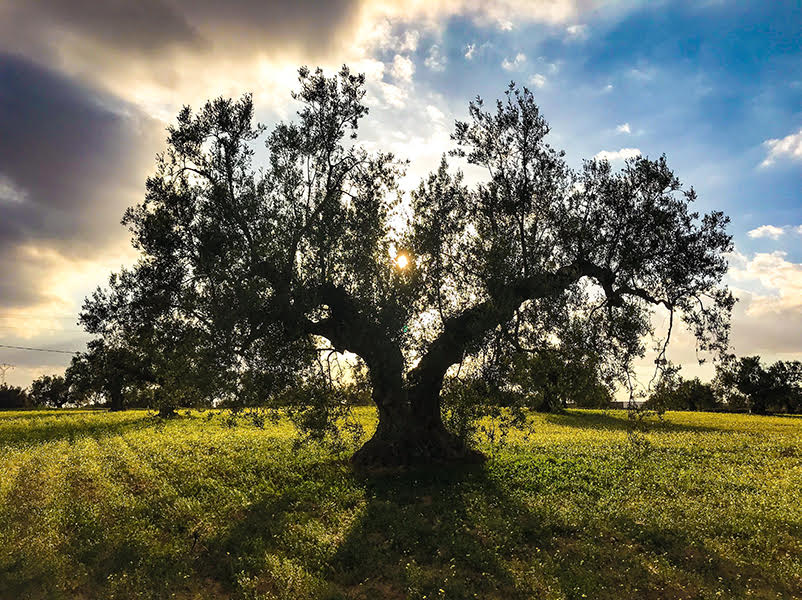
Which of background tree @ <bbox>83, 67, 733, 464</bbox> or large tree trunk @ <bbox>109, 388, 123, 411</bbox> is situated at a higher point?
background tree @ <bbox>83, 67, 733, 464</bbox>

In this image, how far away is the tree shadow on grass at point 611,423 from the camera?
48.0m

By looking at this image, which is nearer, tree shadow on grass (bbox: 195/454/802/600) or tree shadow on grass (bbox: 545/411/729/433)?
tree shadow on grass (bbox: 195/454/802/600)

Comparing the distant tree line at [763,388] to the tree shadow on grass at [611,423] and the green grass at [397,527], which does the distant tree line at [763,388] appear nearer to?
the tree shadow on grass at [611,423]

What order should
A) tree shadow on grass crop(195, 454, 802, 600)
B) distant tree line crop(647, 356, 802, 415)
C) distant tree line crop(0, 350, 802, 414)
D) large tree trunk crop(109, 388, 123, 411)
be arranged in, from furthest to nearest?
distant tree line crop(647, 356, 802, 415)
large tree trunk crop(109, 388, 123, 411)
distant tree line crop(0, 350, 802, 414)
tree shadow on grass crop(195, 454, 802, 600)

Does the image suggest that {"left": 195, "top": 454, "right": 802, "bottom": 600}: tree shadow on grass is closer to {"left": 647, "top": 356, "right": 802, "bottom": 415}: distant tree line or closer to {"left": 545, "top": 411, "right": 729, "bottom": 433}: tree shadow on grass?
{"left": 545, "top": 411, "right": 729, "bottom": 433}: tree shadow on grass

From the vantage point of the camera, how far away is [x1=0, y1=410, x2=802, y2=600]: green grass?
45.2ft

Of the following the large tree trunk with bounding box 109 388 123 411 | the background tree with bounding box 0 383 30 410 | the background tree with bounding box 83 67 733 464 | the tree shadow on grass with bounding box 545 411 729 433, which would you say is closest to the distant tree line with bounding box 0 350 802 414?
the background tree with bounding box 83 67 733 464

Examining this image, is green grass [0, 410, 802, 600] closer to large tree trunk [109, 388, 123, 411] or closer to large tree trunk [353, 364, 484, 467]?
large tree trunk [353, 364, 484, 467]

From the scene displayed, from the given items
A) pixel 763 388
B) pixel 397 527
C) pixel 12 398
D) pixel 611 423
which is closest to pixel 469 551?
pixel 397 527

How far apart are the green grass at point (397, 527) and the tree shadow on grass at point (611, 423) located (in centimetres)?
1922

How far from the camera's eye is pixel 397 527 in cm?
1748

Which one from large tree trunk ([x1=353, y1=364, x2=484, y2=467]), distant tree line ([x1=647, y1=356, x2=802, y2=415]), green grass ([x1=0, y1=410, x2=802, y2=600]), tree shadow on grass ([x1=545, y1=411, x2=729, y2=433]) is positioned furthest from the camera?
distant tree line ([x1=647, y1=356, x2=802, y2=415])

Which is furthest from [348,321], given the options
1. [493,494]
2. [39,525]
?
[39,525]

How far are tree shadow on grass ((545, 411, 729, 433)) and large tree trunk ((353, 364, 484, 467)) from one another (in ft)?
84.2
